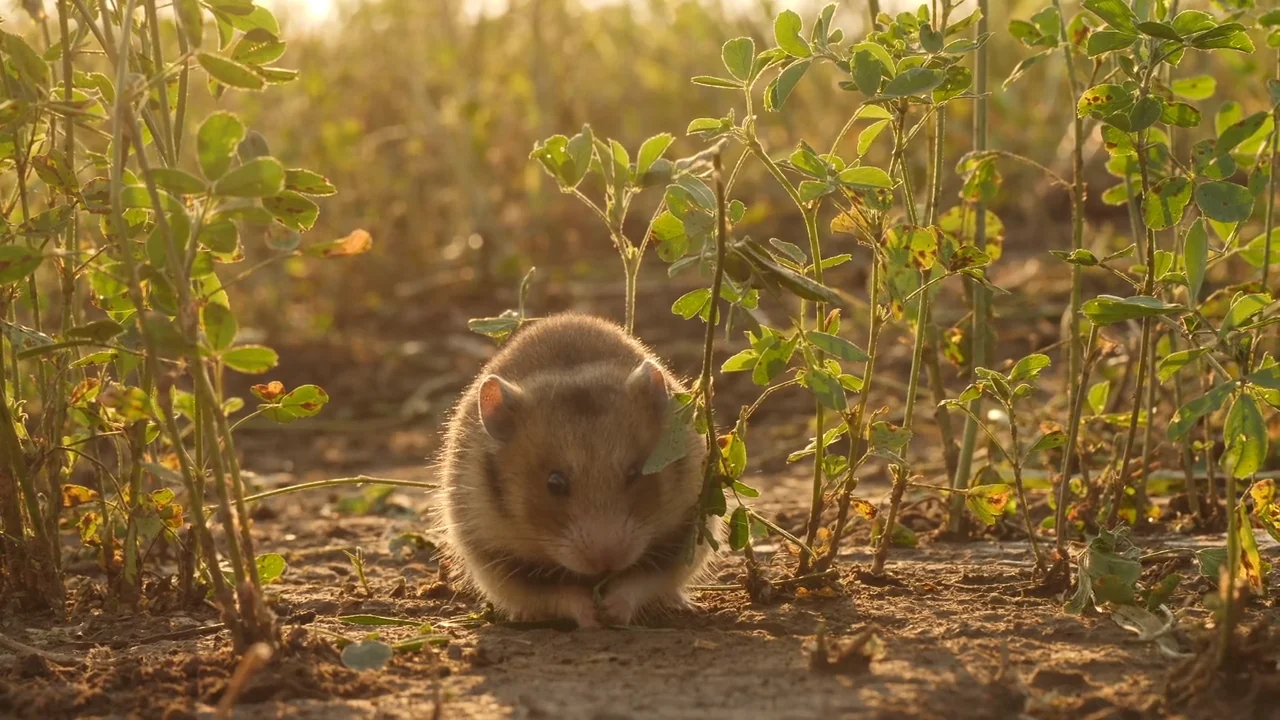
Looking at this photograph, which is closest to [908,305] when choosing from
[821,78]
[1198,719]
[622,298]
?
[1198,719]

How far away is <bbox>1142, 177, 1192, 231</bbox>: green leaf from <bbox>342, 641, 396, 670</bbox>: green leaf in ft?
7.46

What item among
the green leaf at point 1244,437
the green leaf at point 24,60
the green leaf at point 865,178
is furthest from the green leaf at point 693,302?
the green leaf at point 24,60

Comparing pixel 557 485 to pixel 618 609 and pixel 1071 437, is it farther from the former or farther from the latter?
pixel 1071 437

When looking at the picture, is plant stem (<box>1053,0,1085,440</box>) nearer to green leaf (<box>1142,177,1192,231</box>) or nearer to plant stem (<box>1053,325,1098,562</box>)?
plant stem (<box>1053,325,1098,562</box>)

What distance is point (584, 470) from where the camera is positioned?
4.34 m

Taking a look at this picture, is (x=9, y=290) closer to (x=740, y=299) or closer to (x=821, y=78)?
(x=740, y=299)

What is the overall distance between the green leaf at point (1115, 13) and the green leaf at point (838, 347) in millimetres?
1078

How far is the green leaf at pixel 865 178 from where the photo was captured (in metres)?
3.63

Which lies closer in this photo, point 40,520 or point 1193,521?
point 40,520

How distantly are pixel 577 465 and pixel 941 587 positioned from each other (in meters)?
1.17

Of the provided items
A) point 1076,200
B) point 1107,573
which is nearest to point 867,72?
point 1076,200

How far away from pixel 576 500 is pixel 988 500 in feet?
4.08

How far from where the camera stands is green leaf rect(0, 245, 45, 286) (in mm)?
3422

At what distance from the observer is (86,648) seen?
386cm
